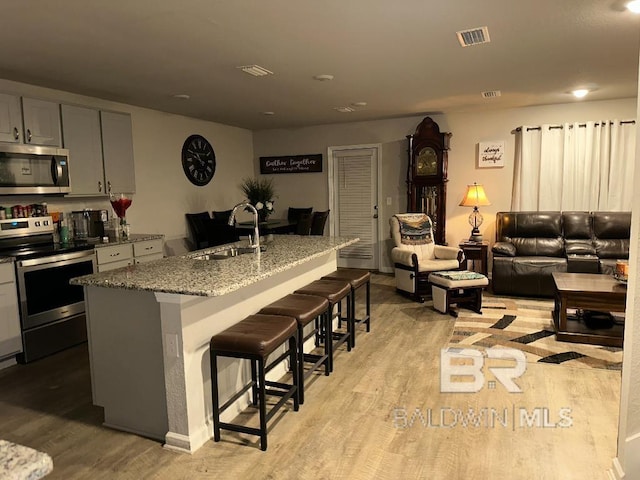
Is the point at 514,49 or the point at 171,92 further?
the point at 171,92

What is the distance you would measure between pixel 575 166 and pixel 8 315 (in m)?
6.36

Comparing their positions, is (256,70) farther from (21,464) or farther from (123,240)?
(21,464)

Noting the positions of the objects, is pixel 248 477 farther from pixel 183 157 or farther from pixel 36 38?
pixel 183 157

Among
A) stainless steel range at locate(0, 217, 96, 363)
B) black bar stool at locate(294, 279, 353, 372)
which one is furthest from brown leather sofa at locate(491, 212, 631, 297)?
stainless steel range at locate(0, 217, 96, 363)

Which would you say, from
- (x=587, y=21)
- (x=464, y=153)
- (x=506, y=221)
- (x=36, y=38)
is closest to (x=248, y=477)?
(x=36, y=38)

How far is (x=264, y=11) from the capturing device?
2.66 m

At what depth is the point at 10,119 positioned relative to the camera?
3.80 m

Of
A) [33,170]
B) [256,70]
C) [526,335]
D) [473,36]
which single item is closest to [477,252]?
[526,335]

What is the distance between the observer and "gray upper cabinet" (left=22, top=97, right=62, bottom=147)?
12.9 ft

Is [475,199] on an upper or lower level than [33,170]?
lower

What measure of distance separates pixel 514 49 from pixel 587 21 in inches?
23.5

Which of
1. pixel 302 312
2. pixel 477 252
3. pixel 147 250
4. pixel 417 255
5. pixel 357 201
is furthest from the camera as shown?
pixel 357 201

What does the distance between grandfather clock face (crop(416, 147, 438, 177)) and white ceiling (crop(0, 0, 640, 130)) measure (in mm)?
1142

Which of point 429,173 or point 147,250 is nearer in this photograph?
point 147,250
